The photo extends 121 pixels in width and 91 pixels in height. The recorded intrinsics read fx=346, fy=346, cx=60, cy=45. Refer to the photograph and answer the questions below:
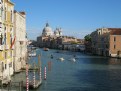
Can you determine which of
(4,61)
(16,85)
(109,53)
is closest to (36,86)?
(16,85)

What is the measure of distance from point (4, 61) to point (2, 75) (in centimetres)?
145

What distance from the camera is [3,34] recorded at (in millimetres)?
26469

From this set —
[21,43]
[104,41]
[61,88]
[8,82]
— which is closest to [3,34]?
[8,82]

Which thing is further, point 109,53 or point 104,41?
point 104,41

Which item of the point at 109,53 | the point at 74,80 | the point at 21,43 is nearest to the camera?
the point at 74,80

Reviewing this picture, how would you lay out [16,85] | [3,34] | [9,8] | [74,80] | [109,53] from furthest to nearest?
1. [109,53]
2. [74,80]
3. [9,8]
4. [3,34]
5. [16,85]

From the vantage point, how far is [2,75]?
26.0m

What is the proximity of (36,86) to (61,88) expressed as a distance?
1.92m

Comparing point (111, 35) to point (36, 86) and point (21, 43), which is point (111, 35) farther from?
point (36, 86)

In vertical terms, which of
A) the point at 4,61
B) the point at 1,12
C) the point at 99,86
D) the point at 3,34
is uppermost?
the point at 1,12

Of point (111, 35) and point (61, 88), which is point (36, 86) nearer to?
point (61, 88)

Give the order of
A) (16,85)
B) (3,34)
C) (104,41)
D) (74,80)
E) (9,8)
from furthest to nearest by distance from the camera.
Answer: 1. (104,41)
2. (74,80)
3. (9,8)
4. (3,34)
5. (16,85)

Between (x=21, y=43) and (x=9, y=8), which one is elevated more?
(x=9, y=8)

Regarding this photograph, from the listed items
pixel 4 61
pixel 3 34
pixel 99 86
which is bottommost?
pixel 99 86
